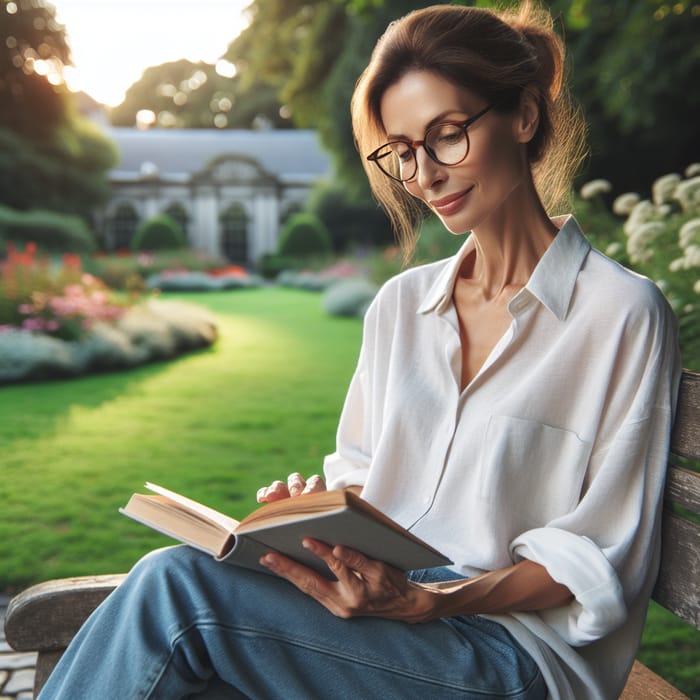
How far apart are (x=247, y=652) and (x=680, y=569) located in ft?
2.46

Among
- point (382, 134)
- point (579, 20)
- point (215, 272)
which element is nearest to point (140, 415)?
point (579, 20)

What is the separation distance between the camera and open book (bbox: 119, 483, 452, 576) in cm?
112

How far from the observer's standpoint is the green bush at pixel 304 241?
83.4 ft

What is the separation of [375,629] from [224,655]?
9.3 inches

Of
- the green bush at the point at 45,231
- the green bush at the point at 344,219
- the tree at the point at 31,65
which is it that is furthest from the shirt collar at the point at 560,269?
the green bush at the point at 344,219

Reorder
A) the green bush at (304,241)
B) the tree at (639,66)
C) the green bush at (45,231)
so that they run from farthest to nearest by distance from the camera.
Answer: the green bush at (304,241), the green bush at (45,231), the tree at (639,66)

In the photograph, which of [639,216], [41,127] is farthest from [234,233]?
[639,216]

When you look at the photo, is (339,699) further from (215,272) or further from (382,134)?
(215,272)

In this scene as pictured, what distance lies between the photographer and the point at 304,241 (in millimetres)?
25422

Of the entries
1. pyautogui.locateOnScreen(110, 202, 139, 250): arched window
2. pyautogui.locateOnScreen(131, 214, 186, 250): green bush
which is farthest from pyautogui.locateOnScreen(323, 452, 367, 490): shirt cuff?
pyautogui.locateOnScreen(110, 202, 139, 250): arched window

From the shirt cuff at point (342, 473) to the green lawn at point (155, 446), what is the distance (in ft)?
5.68

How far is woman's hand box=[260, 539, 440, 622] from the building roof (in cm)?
3274

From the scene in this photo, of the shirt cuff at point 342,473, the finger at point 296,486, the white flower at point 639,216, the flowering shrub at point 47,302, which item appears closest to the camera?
the finger at point 296,486

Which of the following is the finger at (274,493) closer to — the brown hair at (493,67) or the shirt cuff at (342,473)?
the shirt cuff at (342,473)
